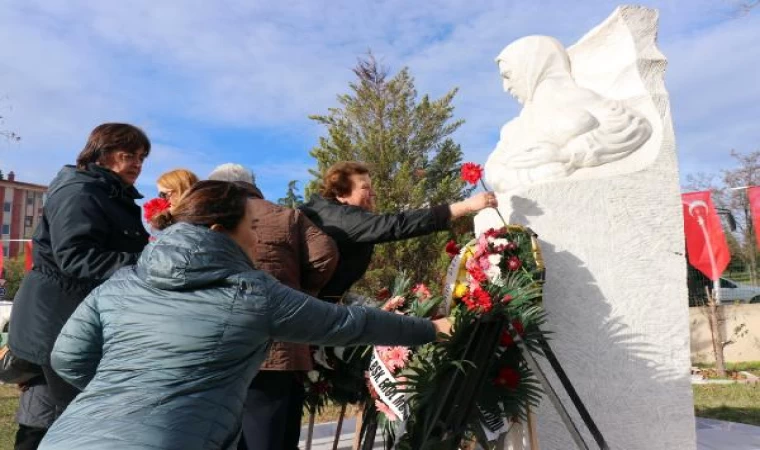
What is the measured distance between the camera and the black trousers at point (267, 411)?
6.94 ft

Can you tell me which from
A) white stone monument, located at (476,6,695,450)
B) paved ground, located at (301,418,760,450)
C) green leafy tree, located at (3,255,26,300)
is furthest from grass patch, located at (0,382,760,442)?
green leafy tree, located at (3,255,26,300)

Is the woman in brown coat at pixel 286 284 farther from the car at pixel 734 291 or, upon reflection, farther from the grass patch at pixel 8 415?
the car at pixel 734 291

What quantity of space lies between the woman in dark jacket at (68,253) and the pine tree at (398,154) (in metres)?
7.18

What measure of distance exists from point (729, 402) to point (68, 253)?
6576 millimetres

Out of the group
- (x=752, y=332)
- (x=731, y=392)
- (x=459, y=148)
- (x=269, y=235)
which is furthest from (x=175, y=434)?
(x=752, y=332)

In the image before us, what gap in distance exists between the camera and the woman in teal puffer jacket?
3.92 feet

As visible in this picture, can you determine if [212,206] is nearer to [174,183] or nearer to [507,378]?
[174,183]

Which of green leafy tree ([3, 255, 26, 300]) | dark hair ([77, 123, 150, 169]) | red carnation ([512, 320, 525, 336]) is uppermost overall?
green leafy tree ([3, 255, 26, 300])

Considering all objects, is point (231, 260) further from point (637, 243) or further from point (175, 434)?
point (637, 243)

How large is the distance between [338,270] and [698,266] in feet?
24.1

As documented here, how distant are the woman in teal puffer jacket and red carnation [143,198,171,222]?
0.87m

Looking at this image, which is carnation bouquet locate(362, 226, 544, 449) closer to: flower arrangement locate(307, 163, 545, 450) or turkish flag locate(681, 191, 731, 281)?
flower arrangement locate(307, 163, 545, 450)

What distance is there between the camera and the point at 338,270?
8.46ft

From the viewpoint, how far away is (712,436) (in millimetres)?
4367
